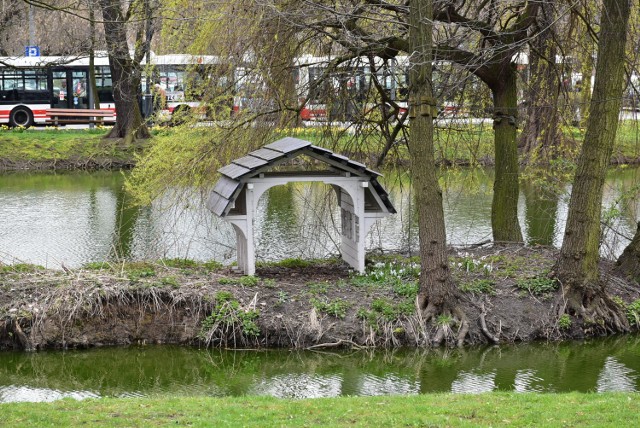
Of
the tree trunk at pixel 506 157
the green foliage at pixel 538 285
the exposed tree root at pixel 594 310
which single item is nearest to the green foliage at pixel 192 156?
the tree trunk at pixel 506 157

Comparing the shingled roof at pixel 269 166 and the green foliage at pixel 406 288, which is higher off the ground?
the shingled roof at pixel 269 166

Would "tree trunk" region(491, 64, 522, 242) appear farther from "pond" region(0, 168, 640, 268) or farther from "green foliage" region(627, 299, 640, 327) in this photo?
"green foliage" region(627, 299, 640, 327)

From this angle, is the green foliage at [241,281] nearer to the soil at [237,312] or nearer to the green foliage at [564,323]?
the soil at [237,312]

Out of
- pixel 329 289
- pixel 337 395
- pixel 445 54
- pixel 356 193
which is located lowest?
pixel 337 395

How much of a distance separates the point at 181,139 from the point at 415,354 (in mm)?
6341

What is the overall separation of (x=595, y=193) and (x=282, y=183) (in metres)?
4.25

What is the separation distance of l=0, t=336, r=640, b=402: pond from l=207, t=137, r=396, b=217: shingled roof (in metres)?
2.31

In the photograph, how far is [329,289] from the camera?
12.8m

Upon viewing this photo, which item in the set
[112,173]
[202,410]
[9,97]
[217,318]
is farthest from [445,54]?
[9,97]

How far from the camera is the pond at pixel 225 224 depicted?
55.5 feet

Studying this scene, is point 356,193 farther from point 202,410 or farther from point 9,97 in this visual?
point 9,97

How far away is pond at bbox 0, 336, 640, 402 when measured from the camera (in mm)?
10648

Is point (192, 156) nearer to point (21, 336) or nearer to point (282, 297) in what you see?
point (282, 297)

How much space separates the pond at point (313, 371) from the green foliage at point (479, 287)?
0.96m
